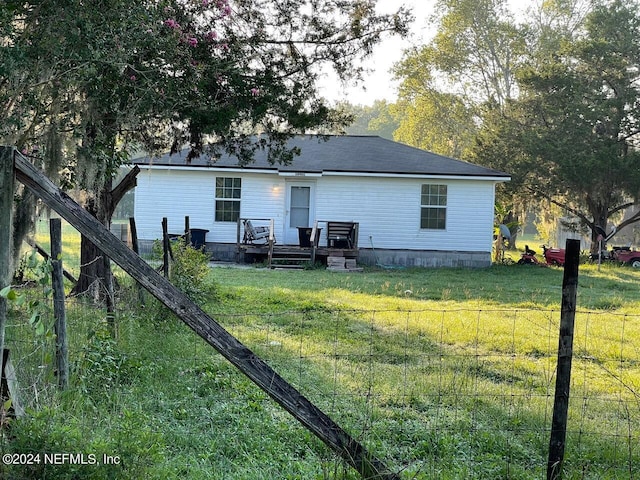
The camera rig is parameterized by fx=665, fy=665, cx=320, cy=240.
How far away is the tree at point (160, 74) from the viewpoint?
726 centimetres

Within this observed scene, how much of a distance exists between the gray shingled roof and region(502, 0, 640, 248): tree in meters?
5.17

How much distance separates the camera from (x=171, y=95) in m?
8.95

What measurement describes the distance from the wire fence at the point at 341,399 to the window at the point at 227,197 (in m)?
13.3

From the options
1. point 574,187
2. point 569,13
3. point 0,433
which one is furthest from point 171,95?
point 569,13

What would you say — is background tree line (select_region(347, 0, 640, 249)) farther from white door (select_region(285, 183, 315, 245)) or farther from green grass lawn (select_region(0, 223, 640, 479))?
green grass lawn (select_region(0, 223, 640, 479))

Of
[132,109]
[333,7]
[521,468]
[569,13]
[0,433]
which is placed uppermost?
[569,13]

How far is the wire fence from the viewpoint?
4.22 m

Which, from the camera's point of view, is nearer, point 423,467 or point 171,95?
point 423,467

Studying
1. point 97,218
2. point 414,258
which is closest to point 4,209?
point 97,218

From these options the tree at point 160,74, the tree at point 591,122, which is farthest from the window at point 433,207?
the tree at point 160,74

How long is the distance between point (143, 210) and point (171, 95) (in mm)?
13458

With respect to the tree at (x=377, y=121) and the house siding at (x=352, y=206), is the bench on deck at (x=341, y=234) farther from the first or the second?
the tree at (x=377, y=121)

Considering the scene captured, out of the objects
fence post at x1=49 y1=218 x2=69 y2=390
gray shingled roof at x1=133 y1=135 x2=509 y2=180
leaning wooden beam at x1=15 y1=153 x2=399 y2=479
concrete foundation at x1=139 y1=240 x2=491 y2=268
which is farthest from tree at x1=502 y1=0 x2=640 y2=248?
leaning wooden beam at x1=15 y1=153 x2=399 y2=479

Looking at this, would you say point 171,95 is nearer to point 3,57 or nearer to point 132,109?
point 132,109
